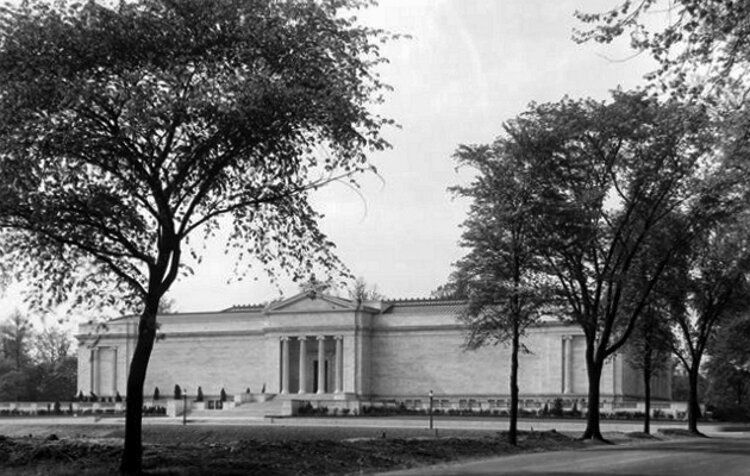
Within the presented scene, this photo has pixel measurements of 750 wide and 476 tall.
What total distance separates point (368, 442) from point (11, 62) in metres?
15.6

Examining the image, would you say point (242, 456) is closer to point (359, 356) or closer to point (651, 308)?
point (651, 308)

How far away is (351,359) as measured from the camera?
102 m

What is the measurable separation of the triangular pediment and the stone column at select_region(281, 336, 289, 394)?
331 cm

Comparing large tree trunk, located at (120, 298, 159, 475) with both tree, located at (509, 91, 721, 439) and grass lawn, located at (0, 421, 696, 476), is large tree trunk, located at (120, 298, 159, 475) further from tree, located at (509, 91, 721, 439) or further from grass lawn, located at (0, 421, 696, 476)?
tree, located at (509, 91, 721, 439)

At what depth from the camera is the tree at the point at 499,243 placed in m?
38.2

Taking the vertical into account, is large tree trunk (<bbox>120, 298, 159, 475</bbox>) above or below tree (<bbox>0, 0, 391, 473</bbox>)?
below

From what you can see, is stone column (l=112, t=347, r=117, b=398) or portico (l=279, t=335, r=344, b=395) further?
stone column (l=112, t=347, r=117, b=398)

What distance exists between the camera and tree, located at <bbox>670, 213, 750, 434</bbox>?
4869 centimetres

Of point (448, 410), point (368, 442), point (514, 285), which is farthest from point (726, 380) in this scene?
point (368, 442)

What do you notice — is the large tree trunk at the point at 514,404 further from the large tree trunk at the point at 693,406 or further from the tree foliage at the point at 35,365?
the tree foliage at the point at 35,365

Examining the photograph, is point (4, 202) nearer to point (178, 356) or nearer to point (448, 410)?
point (448, 410)

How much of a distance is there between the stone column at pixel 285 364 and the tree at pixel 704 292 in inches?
1930

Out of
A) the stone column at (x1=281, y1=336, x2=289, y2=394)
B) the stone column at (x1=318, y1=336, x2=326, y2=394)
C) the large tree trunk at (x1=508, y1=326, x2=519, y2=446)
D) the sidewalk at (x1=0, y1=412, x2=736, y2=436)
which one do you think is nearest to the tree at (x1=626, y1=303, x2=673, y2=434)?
the sidewalk at (x1=0, y1=412, x2=736, y2=436)

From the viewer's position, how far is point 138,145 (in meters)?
23.5
